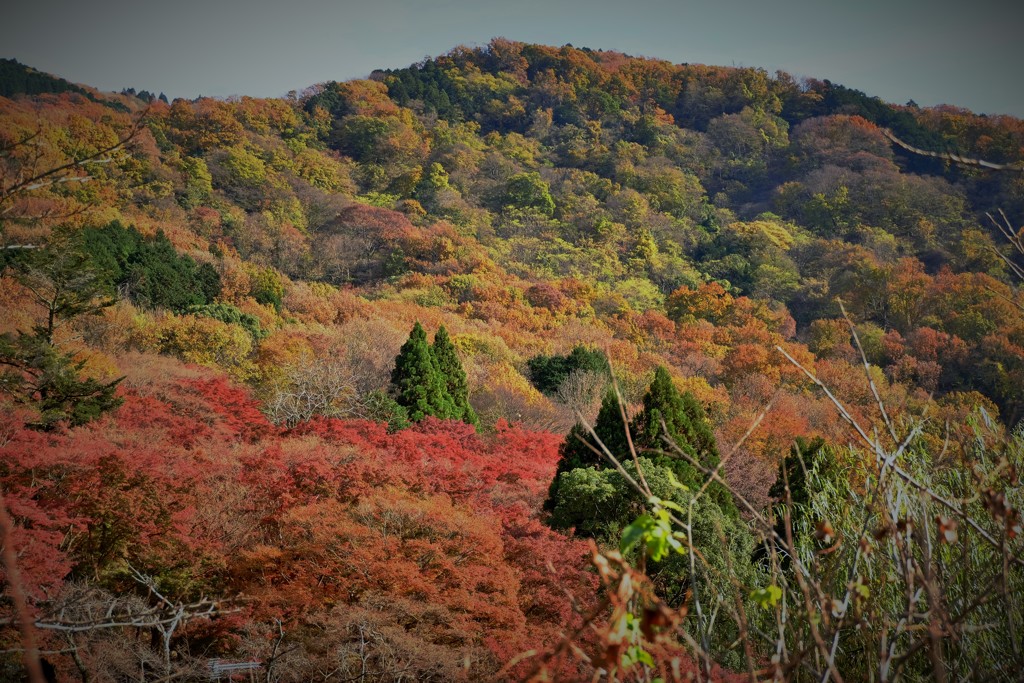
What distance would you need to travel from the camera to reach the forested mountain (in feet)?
11.2

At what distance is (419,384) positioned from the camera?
43.0 feet

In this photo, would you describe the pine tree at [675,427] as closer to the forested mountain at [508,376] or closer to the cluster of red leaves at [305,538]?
the forested mountain at [508,376]

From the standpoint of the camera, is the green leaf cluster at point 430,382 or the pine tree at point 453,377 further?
the pine tree at point 453,377

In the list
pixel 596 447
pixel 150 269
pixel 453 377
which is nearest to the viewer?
pixel 596 447

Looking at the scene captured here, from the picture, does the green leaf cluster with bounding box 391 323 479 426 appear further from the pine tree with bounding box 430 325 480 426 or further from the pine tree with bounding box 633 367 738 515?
the pine tree with bounding box 633 367 738 515

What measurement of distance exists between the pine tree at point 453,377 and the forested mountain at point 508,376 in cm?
5

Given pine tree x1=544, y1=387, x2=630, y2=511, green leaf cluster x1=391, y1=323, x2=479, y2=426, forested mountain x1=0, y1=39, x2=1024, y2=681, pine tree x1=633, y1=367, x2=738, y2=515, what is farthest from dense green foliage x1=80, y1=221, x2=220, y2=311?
pine tree x1=633, y1=367, x2=738, y2=515

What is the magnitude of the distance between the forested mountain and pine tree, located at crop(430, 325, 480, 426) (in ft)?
0.18

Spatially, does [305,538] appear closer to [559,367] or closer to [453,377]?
[453,377]

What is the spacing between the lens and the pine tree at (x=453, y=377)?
13672 mm

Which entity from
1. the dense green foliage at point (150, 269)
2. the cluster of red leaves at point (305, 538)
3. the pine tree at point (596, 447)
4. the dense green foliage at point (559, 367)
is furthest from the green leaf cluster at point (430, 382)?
the dense green foliage at point (150, 269)

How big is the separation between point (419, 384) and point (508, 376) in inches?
159

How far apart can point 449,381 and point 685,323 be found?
15.4 m

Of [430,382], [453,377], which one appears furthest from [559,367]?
[430,382]
